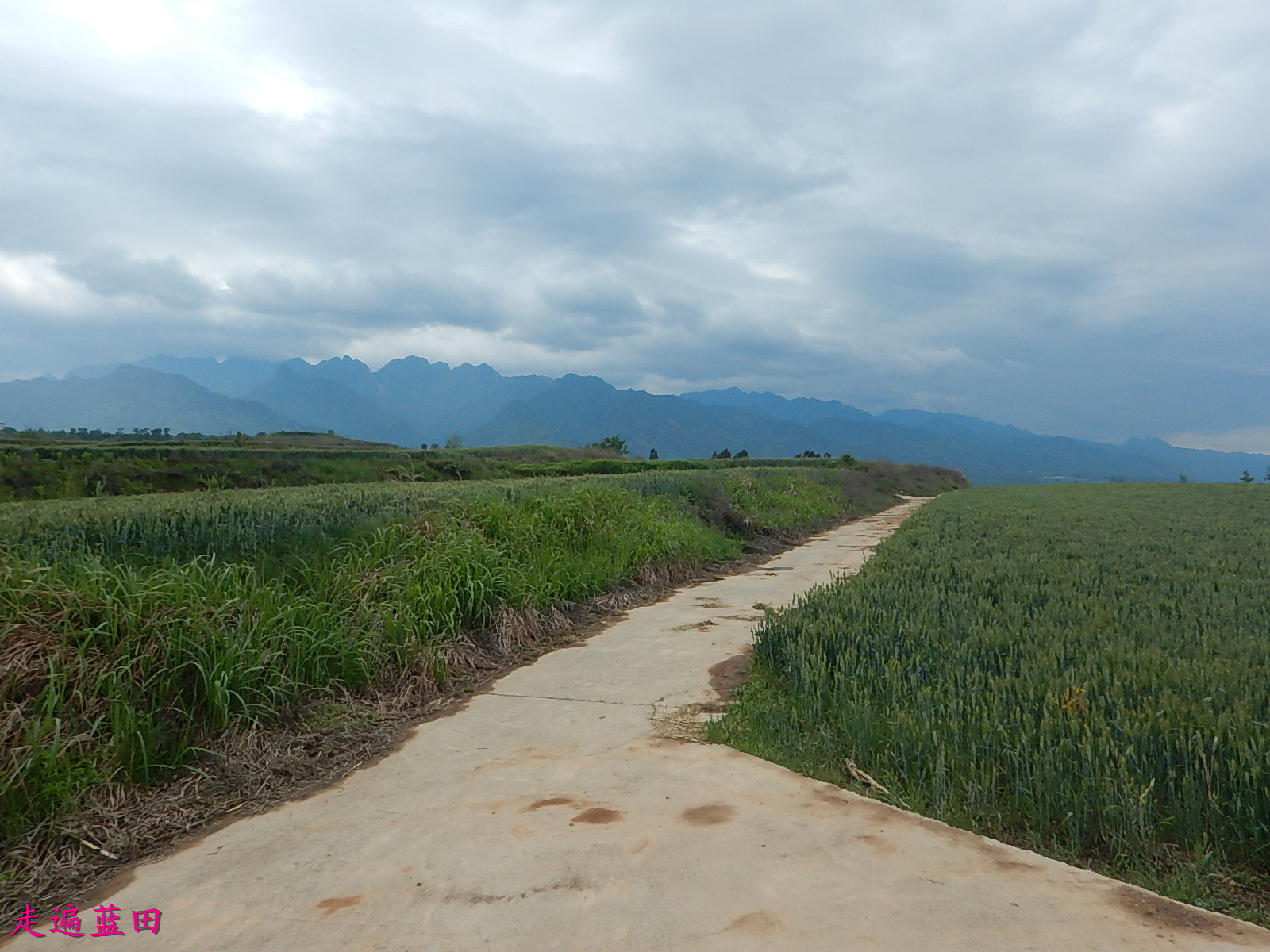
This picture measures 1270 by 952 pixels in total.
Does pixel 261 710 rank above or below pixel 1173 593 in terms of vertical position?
below

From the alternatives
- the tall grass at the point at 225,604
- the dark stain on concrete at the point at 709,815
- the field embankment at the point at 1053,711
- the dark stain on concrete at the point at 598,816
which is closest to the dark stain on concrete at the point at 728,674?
the field embankment at the point at 1053,711

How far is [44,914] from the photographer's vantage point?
273 centimetres

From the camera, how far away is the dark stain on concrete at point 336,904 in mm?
2566

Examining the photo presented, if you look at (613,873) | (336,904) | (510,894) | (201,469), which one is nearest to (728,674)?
(613,873)

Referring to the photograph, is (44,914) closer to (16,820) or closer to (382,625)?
(16,820)

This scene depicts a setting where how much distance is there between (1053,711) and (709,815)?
177cm

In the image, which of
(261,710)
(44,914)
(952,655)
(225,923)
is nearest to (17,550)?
(261,710)

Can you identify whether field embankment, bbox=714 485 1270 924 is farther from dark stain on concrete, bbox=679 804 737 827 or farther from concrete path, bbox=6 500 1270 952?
dark stain on concrete, bbox=679 804 737 827

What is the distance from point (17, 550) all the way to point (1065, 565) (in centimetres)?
922

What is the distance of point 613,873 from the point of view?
269 centimetres

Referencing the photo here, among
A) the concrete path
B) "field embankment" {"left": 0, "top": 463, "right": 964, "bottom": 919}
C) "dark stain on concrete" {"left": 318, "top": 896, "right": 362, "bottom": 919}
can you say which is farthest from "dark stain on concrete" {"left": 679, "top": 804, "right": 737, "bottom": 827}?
"field embankment" {"left": 0, "top": 463, "right": 964, "bottom": 919}

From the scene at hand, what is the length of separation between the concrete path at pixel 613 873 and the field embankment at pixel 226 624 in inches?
27.5

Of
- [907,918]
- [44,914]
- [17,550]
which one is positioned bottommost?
[44,914]

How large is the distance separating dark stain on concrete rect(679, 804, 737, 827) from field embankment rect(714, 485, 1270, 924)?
2.05 feet
